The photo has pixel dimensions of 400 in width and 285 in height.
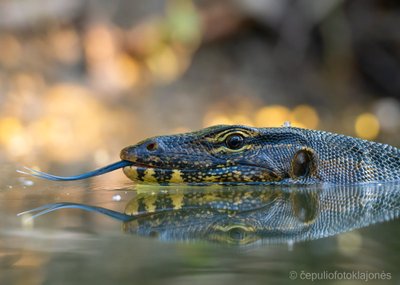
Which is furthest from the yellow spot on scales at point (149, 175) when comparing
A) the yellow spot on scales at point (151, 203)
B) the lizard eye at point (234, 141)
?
the lizard eye at point (234, 141)

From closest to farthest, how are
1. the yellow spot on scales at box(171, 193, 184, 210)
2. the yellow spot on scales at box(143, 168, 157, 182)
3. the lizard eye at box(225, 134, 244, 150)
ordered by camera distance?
the yellow spot on scales at box(171, 193, 184, 210), the yellow spot on scales at box(143, 168, 157, 182), the lizard eye at box(225, 134, 244, 150)

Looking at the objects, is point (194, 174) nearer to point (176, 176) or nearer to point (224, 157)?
point (176, 176)

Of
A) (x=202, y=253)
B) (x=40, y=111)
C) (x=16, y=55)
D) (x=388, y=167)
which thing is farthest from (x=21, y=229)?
(x=16, y=55)

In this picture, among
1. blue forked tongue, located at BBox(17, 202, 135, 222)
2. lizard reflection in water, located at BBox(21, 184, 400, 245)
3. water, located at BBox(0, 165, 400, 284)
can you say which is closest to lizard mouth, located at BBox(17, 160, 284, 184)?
lizard reflection in water, located at BBox(21, 184, 400, 245)

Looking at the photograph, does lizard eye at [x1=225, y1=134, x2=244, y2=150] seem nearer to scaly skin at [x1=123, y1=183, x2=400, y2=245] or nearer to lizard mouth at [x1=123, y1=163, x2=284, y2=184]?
lizard mouth at [x1=123, y1=163, x2=284, y2=184]

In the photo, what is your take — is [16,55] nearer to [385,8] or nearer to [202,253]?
[385,8]

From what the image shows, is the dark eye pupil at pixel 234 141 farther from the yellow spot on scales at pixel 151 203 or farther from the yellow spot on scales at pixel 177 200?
the yellow spot on scales at pixel 151 203
